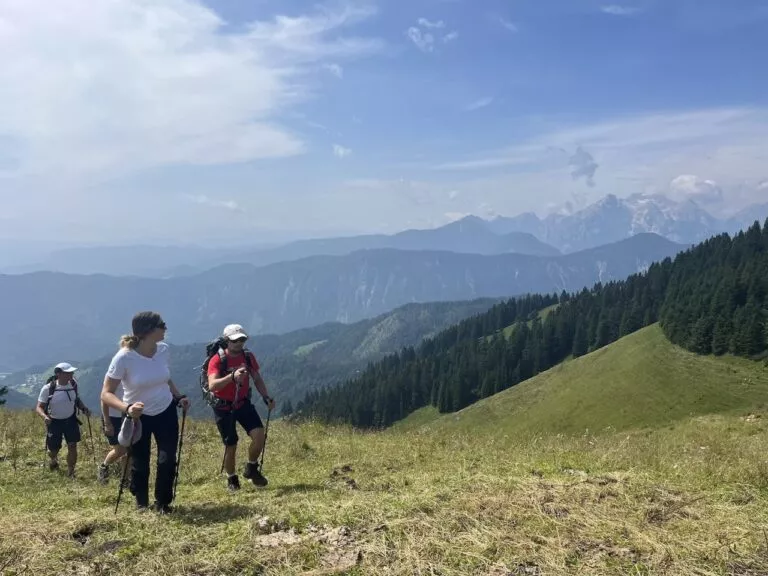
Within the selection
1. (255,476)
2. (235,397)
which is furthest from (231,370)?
(255,476)

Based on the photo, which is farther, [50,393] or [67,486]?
[50,393]

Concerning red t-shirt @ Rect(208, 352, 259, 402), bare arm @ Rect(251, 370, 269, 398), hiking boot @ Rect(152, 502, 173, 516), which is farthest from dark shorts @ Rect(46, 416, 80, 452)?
hiking boot @ Rect(152, 502, 173, 516)

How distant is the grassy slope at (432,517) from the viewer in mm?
4988

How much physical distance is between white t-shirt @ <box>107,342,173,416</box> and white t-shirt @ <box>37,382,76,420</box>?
5927mm

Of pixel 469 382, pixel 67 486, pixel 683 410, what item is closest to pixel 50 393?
pixel 67 486

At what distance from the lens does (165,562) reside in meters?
5.21

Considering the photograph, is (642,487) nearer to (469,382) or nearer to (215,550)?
(215,550)

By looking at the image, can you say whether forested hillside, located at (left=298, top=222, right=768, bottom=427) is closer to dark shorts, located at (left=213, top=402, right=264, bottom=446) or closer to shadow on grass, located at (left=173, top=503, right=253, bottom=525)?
dark shorts, located at (left=213, top=402, right=264, bottom=446)

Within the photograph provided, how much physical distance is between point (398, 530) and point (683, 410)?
5645 centimetres

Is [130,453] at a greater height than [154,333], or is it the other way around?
[154,333]

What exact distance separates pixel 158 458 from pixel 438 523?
410cm

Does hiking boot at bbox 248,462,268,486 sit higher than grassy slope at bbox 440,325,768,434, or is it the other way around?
hiking boot at bbox 248,462,268,486

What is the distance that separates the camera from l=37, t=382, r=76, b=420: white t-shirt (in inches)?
463

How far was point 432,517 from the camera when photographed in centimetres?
591
